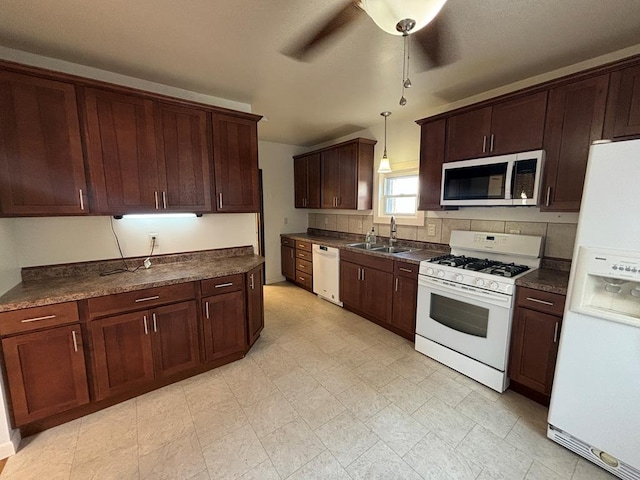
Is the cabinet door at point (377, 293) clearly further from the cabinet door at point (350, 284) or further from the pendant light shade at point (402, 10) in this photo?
the pendant light shade at point (402, 10)

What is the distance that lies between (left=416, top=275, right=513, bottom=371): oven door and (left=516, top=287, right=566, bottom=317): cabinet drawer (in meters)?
0.08

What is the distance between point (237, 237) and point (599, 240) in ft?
9.83

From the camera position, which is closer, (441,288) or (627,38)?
(627,38)

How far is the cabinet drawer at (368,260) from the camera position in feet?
9.91

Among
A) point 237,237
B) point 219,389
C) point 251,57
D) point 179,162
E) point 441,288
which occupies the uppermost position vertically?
point 251,57

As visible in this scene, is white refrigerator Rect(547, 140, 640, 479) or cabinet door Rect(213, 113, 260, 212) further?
cabinet door Rect(213, 113, 260, 212)

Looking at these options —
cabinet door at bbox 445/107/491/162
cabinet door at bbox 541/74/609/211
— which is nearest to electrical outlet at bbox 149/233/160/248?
cabinet door at bbox 445/107/491/162

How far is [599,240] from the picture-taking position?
1.45 metres

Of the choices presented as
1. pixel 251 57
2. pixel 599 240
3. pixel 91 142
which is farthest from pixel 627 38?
pixel 91 142

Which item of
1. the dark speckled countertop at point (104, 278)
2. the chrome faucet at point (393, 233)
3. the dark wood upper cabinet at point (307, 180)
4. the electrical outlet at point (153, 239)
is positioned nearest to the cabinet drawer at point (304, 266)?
the dark wood upper cabinet at point (307, 180)

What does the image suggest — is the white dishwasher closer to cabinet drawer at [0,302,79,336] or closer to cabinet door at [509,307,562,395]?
cabinet door at [509,307,562,395]

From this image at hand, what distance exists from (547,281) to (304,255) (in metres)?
3.23

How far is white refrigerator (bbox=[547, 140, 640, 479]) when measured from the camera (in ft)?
4.47

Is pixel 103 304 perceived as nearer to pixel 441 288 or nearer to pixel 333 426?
pixel 333 426
